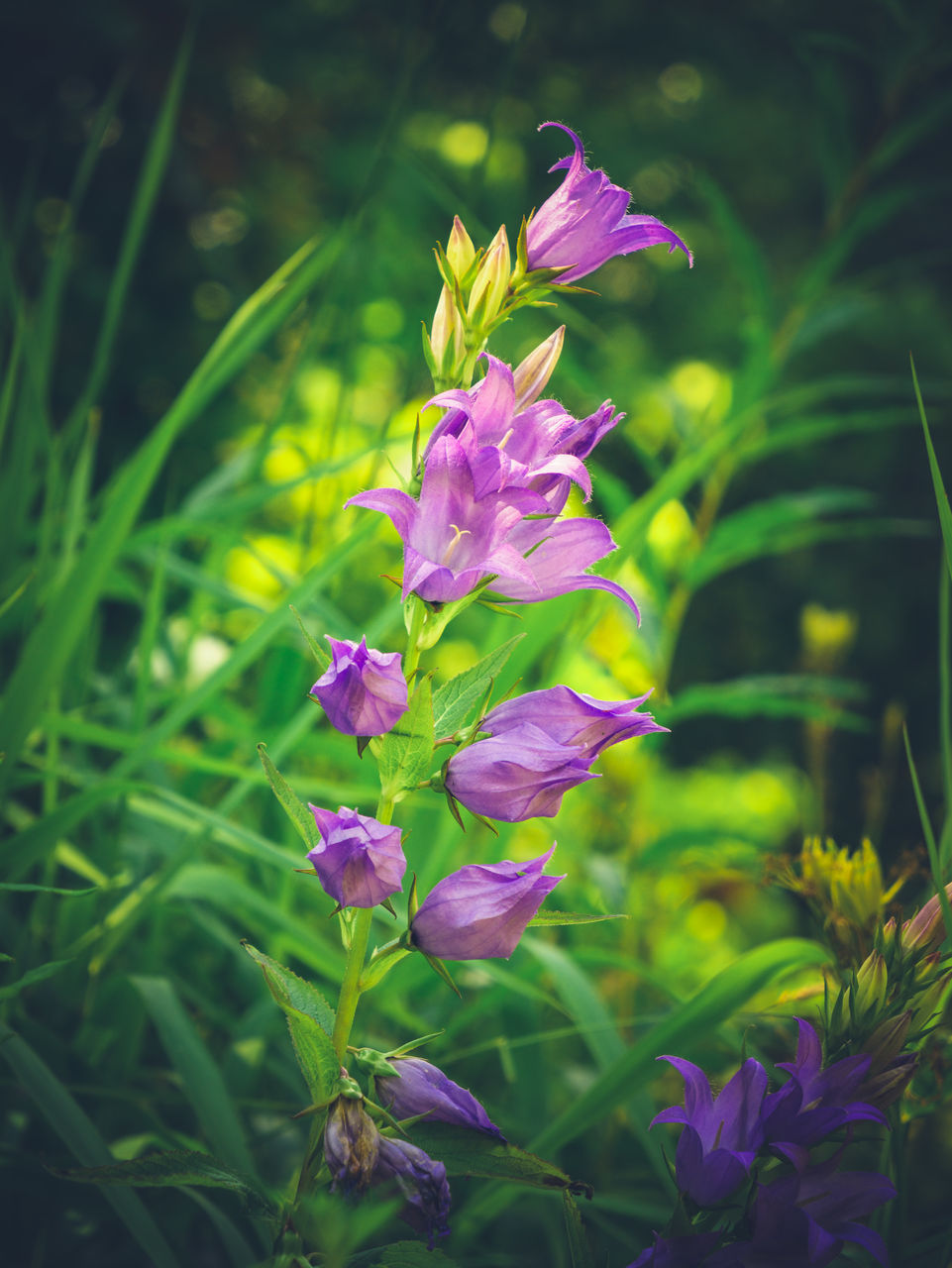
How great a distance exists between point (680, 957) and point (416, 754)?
1.26 meters

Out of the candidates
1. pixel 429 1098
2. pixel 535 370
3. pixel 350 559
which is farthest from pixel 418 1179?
pixel 350 559

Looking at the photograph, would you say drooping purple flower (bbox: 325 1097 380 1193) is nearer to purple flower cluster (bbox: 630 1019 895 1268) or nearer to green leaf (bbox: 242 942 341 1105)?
green leaf (bbox: 242 942 341 1105)

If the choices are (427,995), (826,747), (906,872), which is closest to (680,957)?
(826,747)

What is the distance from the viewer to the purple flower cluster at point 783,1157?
0.38 meters

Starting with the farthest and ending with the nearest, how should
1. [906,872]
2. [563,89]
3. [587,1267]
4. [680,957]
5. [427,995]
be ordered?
[563,89]
[680,957]
[427,995]
[906,872]
[587,1267]

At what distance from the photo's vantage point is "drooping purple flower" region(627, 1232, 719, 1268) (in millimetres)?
381

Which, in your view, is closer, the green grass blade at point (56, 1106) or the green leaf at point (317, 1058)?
the green leaf at point (317, 1058)

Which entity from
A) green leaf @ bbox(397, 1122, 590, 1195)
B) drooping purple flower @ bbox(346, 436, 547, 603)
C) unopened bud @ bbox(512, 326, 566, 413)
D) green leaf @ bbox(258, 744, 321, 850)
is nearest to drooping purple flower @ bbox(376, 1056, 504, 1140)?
green leaf @ bbox(397, 1122, 590, 1195)

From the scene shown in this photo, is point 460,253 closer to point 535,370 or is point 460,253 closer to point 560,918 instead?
point 535,370

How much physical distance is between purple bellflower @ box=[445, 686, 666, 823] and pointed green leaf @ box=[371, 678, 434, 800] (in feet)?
0.05

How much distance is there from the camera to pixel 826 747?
119cm

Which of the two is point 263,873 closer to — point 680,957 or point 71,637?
point 71,637

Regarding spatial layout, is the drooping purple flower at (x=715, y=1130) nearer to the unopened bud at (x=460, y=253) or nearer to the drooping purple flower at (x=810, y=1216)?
the drooping purple flower at (x=810, y=1216)

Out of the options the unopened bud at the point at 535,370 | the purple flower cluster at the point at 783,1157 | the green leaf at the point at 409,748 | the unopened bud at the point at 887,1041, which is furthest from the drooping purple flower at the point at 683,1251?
the unopened bud at the point at 535,370
